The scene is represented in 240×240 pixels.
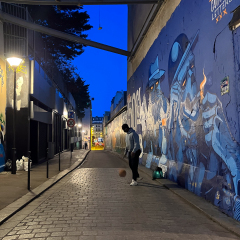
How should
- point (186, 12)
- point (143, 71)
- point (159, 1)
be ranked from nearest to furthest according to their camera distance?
1. point (186, 12)
2. point (159, 1)
3. point (143, 71)

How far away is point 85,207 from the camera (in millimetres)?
6086

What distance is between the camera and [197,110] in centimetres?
724

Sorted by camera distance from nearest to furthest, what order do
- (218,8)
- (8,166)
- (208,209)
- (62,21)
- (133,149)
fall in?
(208,209) < (218,8) < (133,149) < (8,166) < (62,21)

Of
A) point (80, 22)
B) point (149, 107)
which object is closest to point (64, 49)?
point (80, 22)

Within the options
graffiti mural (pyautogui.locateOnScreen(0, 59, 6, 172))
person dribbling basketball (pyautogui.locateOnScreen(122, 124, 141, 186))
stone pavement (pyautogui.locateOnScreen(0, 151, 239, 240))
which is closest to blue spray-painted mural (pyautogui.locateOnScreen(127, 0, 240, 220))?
stone pavement (pyautogui.locateOnScreen(0, 151, 239, 240))

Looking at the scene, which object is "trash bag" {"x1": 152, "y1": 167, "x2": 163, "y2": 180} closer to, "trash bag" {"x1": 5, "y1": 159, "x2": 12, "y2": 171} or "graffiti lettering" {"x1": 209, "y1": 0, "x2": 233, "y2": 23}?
"graffiti lettering" {"x1": 209, "y1": 0, "x2": 233, "y2": 23}

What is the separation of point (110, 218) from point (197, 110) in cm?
350

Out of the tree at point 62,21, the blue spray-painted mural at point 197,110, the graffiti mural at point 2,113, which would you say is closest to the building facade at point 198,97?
the blue spray-painted mural at point 197,110

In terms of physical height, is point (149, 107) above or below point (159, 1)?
below

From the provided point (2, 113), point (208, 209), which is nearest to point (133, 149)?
point (208, 209)

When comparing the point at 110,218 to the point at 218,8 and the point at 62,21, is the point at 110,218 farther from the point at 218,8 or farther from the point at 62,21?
the point at 62,21

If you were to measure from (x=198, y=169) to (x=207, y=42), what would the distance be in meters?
2.98

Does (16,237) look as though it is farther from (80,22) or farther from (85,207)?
(80,22)

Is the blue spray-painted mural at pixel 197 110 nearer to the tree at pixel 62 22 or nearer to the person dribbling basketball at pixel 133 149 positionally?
the person dribbling basketball at pixel 133 149
